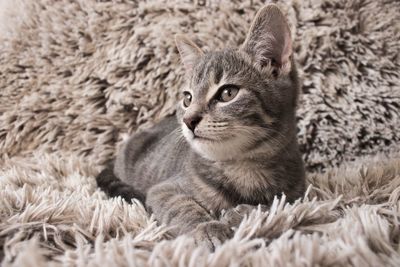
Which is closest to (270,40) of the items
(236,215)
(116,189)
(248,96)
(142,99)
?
(248,96)

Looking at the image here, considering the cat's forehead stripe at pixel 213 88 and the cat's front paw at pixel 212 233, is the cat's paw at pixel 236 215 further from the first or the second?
the cat's forehead stripe at pixel 213 88

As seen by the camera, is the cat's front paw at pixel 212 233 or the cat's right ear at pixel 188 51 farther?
the cat's right ear at pixel 188 51

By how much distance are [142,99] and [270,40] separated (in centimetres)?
61

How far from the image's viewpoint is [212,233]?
0.62m

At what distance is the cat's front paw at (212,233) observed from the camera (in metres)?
0.60

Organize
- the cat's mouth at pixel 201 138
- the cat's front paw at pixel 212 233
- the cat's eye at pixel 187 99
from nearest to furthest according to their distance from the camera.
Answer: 1. the cat's front paw at pixel 212 233
2. the cat's mouth at pixel 201 138
3. the cat's eye at pixel 187 99

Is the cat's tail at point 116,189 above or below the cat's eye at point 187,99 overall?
below

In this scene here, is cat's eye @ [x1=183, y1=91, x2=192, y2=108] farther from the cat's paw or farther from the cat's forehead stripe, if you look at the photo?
the cat's paw


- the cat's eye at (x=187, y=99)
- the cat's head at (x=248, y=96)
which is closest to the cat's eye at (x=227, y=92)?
the cat's head at (x=248, y=96)

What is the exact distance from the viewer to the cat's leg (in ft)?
2.05

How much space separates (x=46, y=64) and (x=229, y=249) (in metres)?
1.12

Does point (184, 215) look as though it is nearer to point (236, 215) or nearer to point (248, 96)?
point (236, 215)

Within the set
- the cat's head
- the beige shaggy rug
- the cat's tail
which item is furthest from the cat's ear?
the cat's tail

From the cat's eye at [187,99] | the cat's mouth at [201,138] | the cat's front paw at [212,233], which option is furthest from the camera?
the cat's eye at [187,99]
